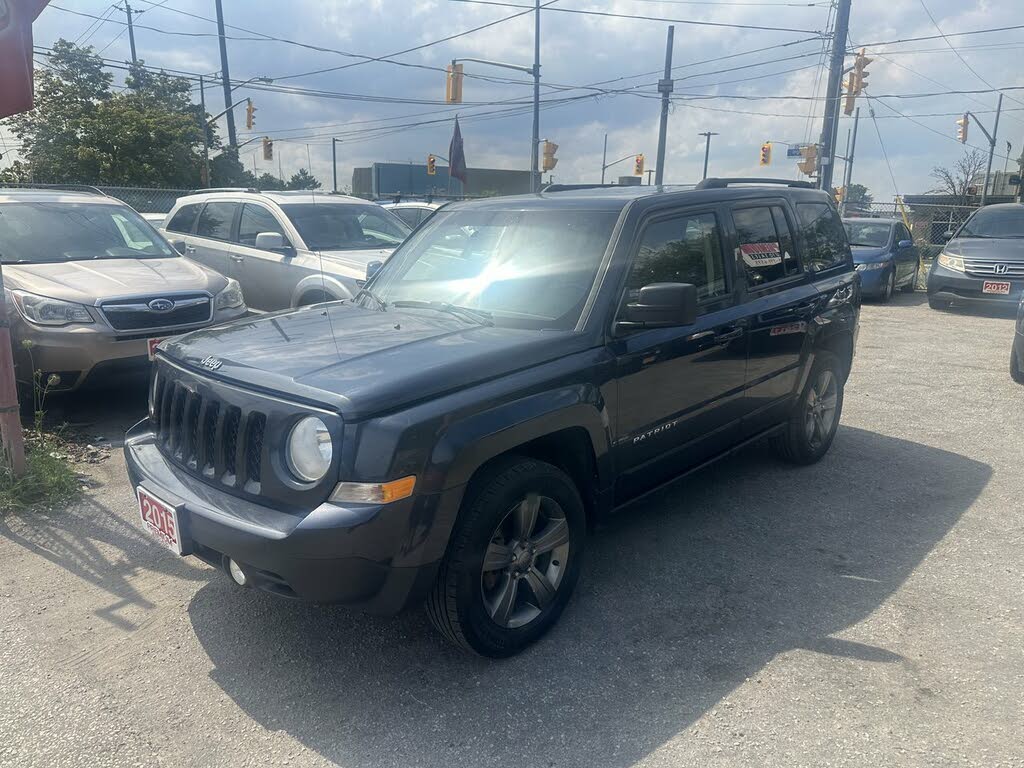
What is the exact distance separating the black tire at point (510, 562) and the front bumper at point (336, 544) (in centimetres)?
12

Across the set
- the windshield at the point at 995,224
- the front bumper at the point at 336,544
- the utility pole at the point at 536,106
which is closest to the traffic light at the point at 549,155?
the utility pole at the point at 536,106

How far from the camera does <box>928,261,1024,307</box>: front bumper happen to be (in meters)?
12.2

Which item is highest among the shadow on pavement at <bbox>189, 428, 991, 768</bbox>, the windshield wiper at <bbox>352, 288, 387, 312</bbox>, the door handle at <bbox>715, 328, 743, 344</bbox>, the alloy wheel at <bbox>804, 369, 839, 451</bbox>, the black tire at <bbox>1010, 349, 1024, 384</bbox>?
the windshield wiper at <bbox>352, 288, 387, 312</bbox>

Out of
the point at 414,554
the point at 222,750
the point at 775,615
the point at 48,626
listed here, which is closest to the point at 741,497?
the point at 775,615

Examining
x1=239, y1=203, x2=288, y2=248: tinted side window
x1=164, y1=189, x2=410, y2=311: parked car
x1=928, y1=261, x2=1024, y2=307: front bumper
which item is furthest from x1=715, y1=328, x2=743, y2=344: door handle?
x1=928, y1=261, x2=1024, y2=307: front bumper

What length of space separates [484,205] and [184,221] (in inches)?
259

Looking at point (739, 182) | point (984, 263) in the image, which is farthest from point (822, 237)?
point (984, 263)

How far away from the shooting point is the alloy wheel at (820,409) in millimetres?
5305

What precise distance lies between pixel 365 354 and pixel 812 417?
3493 millimetres

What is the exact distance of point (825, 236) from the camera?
17.7 ft

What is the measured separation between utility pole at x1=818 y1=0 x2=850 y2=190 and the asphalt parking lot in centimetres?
1560

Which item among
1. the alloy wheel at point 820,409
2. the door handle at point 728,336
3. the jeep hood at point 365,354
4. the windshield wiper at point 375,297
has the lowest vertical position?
the alloy wheel at point 820,409

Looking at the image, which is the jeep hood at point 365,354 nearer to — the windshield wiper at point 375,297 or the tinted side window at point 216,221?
the windshield wiper at point 375,297

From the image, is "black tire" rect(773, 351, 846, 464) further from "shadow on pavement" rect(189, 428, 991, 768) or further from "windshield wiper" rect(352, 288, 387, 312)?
"windshield wiper" rect(352, 288, 387, 312)
